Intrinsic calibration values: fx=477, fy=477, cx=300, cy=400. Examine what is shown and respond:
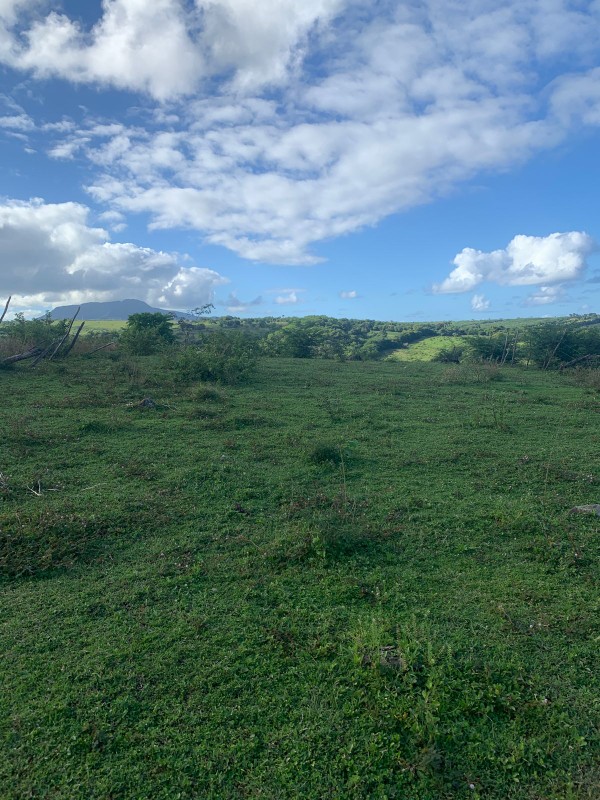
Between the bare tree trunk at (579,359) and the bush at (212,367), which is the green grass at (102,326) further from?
the bare tree trunk at (579,359)

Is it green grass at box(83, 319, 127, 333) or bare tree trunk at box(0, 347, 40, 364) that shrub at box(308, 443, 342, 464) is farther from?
green grass at box(83, 319, 127, 333)

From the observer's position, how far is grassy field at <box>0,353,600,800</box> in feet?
11.3

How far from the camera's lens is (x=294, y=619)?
4965 mm

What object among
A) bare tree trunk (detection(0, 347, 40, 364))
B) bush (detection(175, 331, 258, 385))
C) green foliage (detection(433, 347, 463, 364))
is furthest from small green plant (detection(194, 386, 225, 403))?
green foliage (detection(433, 347, 463, 364))

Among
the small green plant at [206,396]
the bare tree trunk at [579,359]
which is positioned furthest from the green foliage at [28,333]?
the bare tree trunk at [579,359]

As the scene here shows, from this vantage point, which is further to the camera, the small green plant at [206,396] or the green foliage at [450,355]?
the green foliage at [450,355]

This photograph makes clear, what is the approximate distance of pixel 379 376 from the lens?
2281 cm

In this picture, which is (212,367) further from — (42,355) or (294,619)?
(294,619)

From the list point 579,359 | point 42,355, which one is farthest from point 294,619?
point 579,359

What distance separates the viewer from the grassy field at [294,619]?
3453 mm

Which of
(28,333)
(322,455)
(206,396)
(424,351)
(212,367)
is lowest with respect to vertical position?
(322,455)

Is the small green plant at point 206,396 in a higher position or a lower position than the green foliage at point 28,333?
lower

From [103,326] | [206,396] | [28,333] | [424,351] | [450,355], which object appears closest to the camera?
[206,396]

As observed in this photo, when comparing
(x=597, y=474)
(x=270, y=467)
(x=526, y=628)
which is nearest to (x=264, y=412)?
(x=270, y=467)
